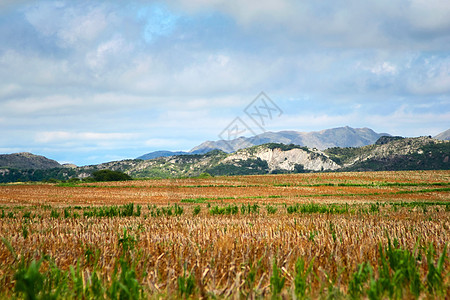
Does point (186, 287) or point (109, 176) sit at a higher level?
point (186, 287)

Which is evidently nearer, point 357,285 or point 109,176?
point 357,285

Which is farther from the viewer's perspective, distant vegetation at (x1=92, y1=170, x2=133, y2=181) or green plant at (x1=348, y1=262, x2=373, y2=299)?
distant vegetation at (x1=92, y1=170, x2=133, y2=181)

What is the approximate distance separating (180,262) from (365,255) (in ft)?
9.81

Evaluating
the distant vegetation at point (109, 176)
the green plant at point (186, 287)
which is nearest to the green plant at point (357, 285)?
the green plant at point (186, 287)

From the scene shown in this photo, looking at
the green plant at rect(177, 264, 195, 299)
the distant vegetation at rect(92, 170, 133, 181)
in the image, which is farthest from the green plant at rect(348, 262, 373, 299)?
the distant vegetation at rect(92, 170, 133, 181)

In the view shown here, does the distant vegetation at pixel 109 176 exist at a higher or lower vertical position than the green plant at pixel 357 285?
lower

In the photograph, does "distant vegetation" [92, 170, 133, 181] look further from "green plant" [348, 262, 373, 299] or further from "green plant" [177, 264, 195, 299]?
"green plant" [348, 262, 373, 299]

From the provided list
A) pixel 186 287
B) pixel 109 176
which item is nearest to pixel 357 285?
pixel 186 287

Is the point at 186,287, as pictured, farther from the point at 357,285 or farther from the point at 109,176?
the point at 109,176

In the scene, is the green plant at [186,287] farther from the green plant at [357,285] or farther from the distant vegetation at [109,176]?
the distant vegetation at [109,176]

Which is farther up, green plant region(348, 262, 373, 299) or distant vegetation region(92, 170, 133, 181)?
green plant region(348, 262, 373, 299)

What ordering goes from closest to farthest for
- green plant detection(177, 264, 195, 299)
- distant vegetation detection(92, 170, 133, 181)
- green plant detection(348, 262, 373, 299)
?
green plant detection(348, 262, 373, 299)
green plant detection(177, 264, 195, 299)
distant vegetation detection(92, 170, 133, 181)

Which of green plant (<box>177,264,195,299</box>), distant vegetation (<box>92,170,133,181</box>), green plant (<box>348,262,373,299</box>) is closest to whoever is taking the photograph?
green plant (<box>348,262,373,299</box>)

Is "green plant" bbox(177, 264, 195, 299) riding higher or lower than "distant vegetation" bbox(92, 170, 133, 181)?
higher
